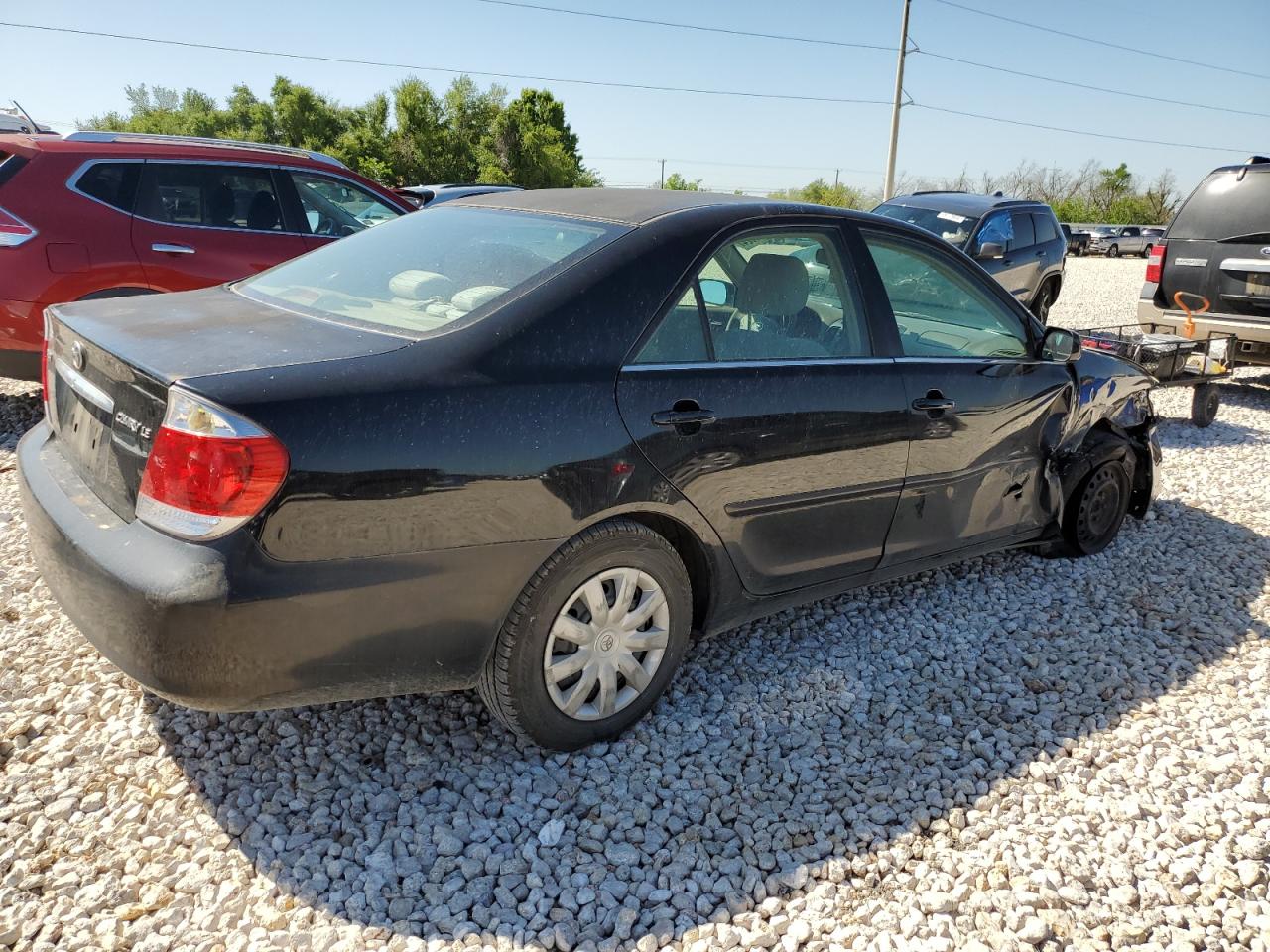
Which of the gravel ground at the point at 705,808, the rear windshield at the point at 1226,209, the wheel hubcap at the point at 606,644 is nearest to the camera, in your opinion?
the gravel ground at the point at 705,808

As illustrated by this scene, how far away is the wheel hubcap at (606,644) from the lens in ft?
8.71

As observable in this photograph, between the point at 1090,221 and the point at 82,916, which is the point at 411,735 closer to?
A: the point at 82,916

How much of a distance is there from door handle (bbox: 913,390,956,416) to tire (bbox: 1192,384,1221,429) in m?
5.21

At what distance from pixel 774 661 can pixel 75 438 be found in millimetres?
2411

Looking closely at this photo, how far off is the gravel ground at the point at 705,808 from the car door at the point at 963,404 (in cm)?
54

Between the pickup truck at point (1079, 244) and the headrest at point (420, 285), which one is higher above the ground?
the headrest at point (420, 285)

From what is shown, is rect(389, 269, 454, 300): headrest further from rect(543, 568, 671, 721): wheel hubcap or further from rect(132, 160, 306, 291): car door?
rect(132, 160, 306, 291): car door

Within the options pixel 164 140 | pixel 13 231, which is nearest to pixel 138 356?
pixel 13 231

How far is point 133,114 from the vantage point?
156 feet

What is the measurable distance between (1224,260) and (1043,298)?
325 centimetres

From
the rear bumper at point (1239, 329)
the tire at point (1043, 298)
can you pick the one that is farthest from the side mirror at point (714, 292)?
the tire at point (1043, 298)

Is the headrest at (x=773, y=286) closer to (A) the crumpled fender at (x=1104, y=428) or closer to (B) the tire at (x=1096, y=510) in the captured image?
(A) the crumpled fender at (x=1104, y=428)

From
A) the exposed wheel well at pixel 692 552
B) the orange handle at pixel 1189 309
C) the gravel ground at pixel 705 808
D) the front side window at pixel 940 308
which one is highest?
the front side window at pixel 940 308

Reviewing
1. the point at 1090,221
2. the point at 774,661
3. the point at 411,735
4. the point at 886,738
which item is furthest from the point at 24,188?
the point at 1090,221
